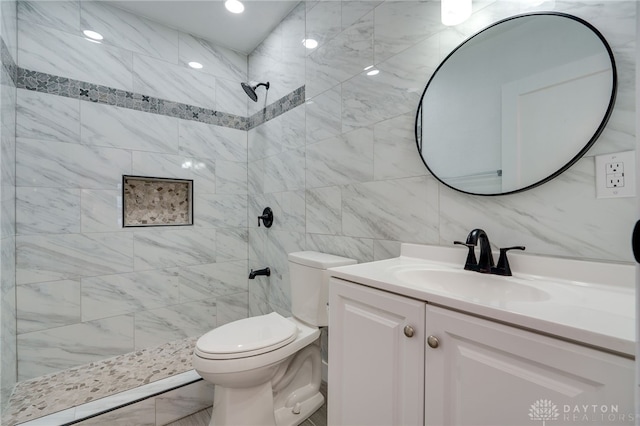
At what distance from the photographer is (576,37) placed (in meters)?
0.87

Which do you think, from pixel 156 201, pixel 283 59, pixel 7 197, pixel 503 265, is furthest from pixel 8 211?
pixel 503 265

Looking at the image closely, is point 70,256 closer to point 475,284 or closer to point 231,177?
point 231,177

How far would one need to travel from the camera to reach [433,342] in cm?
69

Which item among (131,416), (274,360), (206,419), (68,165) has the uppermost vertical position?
(68,165)

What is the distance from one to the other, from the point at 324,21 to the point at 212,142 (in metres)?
1.34

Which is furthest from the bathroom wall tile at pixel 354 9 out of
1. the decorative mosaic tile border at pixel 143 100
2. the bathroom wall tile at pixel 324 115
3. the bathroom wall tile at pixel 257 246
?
the bathroom wall tile at pixel 257 246

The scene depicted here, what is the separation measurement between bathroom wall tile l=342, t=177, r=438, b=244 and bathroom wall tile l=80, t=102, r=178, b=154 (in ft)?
5.17

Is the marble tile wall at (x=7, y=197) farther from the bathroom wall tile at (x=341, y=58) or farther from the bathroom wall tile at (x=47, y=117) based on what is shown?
the bathroom wall tile at (x=341, y=58)

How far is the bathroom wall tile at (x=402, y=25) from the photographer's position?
4.06ft

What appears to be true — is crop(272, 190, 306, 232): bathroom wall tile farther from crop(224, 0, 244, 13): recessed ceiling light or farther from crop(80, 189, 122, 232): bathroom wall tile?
crop(224, 0, 244, 13): recessed ceiling light

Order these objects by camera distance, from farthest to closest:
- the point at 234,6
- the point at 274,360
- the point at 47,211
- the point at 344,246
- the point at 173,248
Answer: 1. the point at 173,248
2. the point at 234,6
3. the point at 47,211
4. the point at 344,246
5. the point at 274,360

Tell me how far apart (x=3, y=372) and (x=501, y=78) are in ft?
8.73

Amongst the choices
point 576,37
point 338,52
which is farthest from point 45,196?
point 576,37

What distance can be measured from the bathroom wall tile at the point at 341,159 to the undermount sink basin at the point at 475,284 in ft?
2.08
